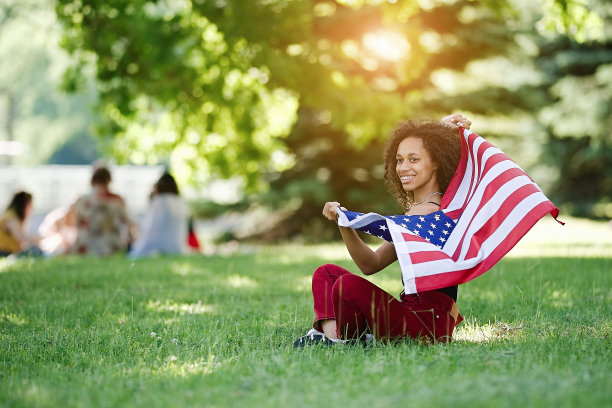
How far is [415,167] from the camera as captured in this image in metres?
4.62

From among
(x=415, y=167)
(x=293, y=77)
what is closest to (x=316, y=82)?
(x=293, y=77)

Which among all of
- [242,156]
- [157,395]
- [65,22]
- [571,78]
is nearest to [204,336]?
[157,395]

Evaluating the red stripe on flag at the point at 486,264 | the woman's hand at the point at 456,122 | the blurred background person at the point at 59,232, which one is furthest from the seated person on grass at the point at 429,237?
the blurred background person at the point at 59,232

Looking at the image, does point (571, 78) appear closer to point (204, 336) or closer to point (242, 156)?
point (242, 156)

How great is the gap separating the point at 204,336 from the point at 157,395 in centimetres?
153

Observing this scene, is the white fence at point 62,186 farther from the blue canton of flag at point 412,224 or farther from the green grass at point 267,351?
the blue canton of flag at point 412,224

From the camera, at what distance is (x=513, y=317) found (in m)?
5.50

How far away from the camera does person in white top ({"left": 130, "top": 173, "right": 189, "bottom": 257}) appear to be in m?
12.2

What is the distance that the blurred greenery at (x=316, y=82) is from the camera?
1099cm

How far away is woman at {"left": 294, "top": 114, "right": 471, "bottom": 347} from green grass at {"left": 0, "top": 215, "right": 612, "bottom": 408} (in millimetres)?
151

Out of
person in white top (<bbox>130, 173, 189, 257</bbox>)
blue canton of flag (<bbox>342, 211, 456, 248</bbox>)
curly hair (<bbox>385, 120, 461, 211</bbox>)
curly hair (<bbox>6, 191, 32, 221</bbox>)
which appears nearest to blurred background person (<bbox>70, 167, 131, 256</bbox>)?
person in white top (<bbox>130, 173, 189, 257</bbox>)

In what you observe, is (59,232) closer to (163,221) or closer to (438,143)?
(163,221)

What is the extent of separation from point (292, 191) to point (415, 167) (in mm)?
11574

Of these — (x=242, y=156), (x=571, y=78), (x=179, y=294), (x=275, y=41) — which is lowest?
(x=179, y=294)
